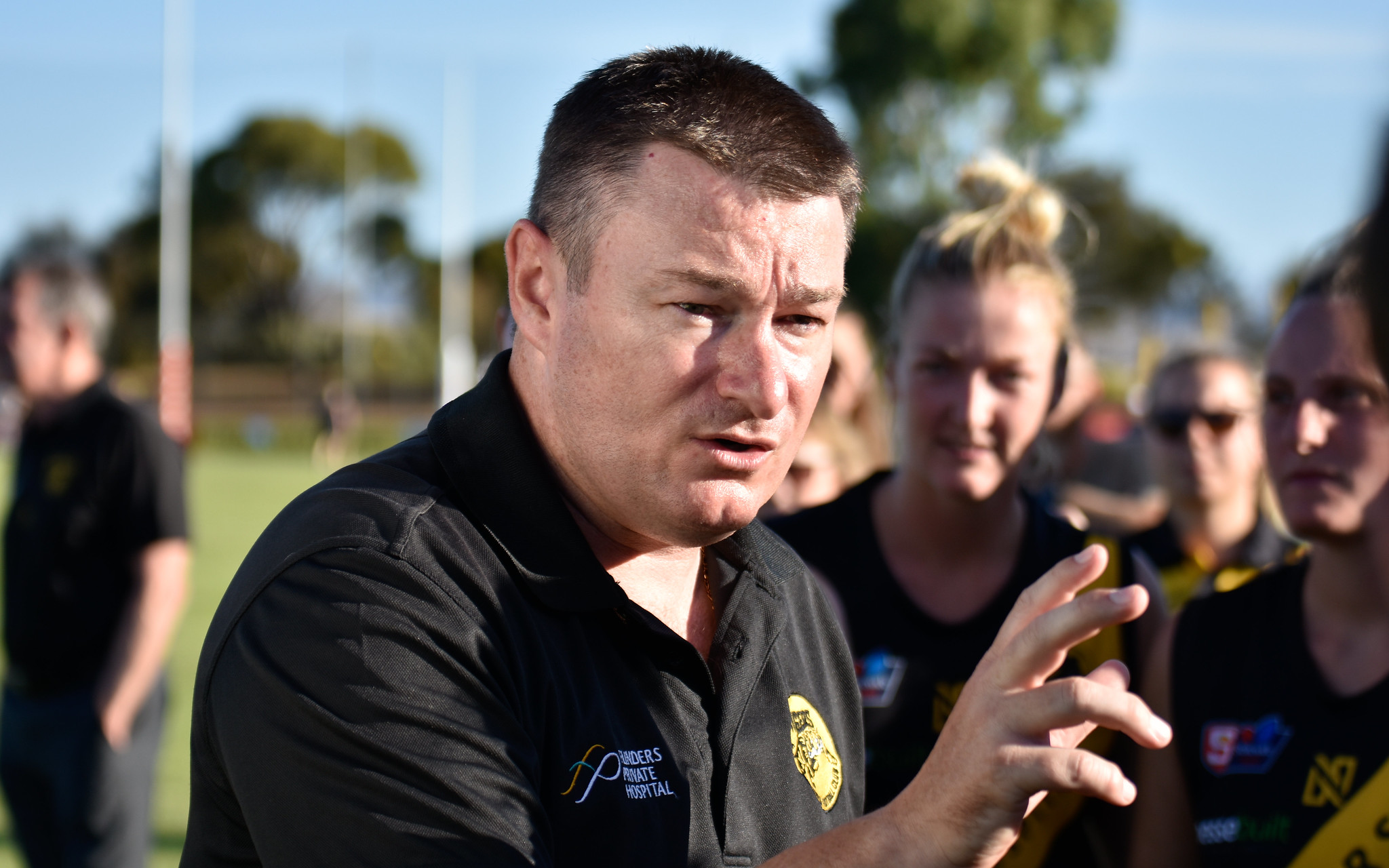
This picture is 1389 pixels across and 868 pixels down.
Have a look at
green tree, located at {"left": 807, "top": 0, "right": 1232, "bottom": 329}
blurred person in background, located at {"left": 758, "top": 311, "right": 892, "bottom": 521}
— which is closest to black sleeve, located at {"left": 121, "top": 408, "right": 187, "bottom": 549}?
blurred person in background, located at {"left": 758, "top": 311, "right": 892, "bottom": 521}

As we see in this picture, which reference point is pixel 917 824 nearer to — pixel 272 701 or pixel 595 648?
pixel 595 648

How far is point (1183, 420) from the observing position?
514cm

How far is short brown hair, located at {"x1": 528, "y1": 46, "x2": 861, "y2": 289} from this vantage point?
1.71 metres

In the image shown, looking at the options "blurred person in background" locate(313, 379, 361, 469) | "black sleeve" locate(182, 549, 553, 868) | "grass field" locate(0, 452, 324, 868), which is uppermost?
"black sleeve" locate(182, 549, 553, 868)

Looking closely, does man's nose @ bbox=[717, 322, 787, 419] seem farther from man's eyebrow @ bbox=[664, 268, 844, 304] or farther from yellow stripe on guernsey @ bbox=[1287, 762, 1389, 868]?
yellow stripe on guernsey @ bbox=[1287, 762, 1389, 868]

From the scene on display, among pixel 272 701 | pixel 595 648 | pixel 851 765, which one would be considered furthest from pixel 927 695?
pixel 272 701

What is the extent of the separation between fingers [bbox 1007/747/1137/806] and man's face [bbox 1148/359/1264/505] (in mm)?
4118

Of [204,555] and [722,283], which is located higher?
[722,283]

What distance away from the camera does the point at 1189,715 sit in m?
2.66

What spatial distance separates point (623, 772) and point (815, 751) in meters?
0.51

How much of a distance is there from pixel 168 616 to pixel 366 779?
363 centimetres

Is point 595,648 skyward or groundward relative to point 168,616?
skyward

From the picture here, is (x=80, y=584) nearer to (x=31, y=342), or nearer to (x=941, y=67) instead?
(x=31, y=342)

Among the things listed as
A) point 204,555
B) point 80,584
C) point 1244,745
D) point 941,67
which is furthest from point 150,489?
point 941,67
